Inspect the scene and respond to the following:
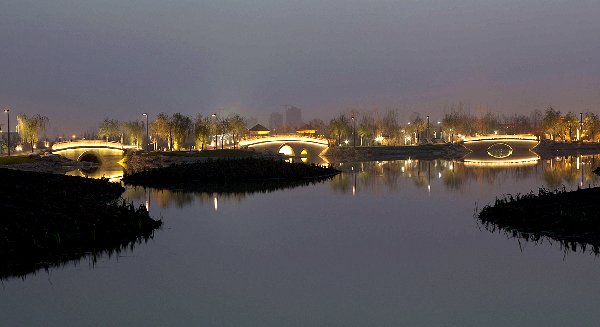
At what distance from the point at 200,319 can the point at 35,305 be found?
340 centimetres

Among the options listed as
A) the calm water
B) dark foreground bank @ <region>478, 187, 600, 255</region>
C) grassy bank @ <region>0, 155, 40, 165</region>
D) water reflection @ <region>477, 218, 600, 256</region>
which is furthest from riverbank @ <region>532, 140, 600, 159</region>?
the calm water

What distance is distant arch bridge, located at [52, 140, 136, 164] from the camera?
253 feet

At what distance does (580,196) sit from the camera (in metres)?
19.0

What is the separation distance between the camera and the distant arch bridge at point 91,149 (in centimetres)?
7700

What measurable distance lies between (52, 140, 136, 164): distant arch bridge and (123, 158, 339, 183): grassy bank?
4365 centimetres

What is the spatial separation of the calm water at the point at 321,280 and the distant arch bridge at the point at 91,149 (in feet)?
217

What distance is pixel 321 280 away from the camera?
1103cm

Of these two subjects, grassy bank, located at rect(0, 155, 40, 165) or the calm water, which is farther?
grassy bank, located at rect(0, 155, 40, 165)

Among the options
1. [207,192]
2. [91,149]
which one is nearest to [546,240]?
[207,192]

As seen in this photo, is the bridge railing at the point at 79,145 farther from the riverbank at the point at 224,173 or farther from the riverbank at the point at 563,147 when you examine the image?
the riverbank at the point at 563,147

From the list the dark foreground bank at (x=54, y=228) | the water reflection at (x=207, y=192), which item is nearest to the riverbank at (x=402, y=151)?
the water reflection at (x=207, y=192)

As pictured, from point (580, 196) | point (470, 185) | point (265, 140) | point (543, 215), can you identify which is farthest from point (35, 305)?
point (265, 140)

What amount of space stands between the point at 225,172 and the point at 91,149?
4843 cm

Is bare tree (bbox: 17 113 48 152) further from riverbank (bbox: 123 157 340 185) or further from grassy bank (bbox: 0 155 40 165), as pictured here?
riverbank (bbox: 123 157 340 185)
